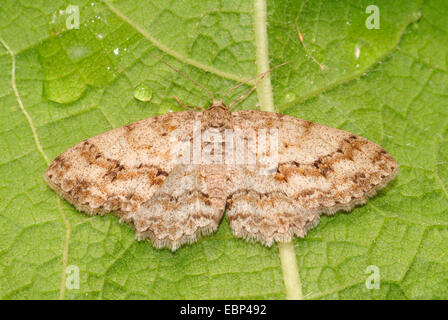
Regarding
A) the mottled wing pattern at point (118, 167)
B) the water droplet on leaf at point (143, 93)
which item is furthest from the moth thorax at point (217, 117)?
the water droplet on leaf at point (143, 93)

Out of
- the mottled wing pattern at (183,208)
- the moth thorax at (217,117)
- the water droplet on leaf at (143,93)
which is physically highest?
the water droplet on leaf at (143,93)

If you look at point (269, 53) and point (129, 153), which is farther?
point (269, 53)

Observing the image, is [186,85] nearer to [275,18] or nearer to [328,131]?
[275,18]

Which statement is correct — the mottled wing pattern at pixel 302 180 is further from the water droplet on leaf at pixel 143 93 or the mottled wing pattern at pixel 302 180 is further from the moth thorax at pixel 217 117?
the water droplet on leaf at pixel 143 93

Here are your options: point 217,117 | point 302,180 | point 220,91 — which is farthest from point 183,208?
point 220,91

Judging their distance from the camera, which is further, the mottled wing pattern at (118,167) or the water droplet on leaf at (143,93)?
the water droplet on leaf at (143,93)

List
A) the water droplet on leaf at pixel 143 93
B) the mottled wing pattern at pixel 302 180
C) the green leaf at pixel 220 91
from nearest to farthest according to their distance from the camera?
the mottled wing pattern at pixel 302 180, the green leaf at pixel 220 91, the water droplet on leaf at pixel 143 93

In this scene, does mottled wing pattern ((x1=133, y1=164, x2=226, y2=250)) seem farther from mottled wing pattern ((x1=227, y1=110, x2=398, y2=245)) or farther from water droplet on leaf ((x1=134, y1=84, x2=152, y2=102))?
water droplet on leaf ((x1=134, y1=84, x2=152, y2=102))
